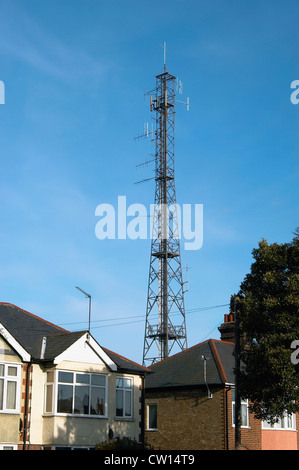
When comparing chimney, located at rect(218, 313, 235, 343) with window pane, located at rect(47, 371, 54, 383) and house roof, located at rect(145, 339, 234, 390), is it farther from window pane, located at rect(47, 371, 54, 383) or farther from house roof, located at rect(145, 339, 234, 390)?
window pane, located at rect(47, 371, 54, 383)

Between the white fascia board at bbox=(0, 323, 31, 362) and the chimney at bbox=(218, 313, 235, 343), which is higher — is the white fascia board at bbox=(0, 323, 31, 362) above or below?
below

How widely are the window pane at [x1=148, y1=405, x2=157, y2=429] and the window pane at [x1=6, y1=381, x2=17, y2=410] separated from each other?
44.7ft

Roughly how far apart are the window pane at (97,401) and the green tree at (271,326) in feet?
25.4

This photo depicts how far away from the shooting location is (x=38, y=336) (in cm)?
3444

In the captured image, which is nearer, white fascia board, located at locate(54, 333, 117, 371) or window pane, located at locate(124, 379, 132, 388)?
white fascia board, located at locate(54, 333, 117, 371)

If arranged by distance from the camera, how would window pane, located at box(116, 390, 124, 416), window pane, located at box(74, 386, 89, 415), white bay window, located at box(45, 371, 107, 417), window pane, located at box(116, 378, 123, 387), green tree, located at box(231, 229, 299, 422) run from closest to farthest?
green tree, located at box(231, 229, 299, 422), white bay window, located at box(45, 371, 107, 417), window pane, located at box(74, 386, 89, 415), window pane, located at box(116, 390, 124, 416), window pane, located at box(116, 378, 123, 387)

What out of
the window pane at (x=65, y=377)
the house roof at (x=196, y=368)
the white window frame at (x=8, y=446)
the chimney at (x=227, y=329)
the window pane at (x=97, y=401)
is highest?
the chimney at (x=227, y=329)

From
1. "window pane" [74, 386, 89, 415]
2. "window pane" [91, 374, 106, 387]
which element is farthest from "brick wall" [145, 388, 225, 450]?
"window pane" [74, 386, 89, 415]

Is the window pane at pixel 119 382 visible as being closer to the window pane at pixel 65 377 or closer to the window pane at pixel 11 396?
the window pane at pixel 65 377

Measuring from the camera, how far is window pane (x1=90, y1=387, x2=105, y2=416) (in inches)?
1308

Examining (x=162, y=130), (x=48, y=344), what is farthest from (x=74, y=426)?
(x=162, y=130)

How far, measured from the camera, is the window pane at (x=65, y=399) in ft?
104

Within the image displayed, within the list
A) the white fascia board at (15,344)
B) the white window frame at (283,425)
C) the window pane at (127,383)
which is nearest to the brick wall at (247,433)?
the white window frame at (283,425)
